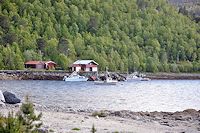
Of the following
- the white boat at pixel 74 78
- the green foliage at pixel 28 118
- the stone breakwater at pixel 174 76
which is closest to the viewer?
the green foliage at pixel 28 118

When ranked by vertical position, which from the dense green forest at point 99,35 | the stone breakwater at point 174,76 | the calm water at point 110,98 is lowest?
the calm water at point 110,98

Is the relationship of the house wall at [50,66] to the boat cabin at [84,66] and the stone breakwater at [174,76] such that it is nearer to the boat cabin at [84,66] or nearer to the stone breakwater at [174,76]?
the boat cabin at [84,66]

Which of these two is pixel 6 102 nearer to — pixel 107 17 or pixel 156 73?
pixel 156 73

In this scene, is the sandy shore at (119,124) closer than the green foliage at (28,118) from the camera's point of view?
No

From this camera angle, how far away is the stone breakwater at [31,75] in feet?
384

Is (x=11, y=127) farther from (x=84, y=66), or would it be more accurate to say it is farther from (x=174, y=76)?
(x=174, y=76)

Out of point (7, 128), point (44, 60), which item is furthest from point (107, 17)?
point (7, 128)

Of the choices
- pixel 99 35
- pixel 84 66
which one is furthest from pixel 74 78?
pixel 99 35

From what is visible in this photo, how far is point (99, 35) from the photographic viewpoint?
519 ft

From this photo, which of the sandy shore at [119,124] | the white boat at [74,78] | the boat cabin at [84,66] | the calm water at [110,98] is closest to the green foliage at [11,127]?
the sandy shore at [119,124]

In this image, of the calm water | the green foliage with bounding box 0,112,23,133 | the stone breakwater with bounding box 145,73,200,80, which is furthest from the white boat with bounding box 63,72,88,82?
the green foliage with bounding box 0,112,23,133

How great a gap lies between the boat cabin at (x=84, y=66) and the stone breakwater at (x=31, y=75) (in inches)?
182

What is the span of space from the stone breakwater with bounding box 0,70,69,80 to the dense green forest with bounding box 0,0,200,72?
13.6 feet

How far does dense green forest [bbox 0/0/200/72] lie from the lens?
452 ft
